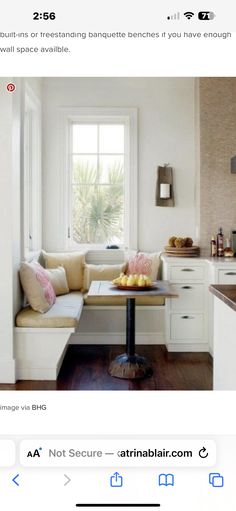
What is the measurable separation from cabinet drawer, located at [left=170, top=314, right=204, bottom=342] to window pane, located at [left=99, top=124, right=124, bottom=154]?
159 centimetres

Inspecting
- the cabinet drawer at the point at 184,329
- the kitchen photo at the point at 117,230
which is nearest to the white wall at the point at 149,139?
the kitchen photo at the point at 117,230

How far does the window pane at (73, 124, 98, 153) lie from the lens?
4.09 metres

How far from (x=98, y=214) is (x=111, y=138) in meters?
0.68

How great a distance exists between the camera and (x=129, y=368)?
2.87 metres

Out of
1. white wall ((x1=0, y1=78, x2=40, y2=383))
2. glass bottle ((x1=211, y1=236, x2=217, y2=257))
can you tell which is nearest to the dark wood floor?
white wall ((x1=0, y1=78, x2=40, y2=383))

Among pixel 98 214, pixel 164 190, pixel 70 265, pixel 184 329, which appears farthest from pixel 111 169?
pixel 184 329

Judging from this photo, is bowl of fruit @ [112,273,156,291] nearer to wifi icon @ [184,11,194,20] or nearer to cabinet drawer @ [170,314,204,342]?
cabinet drawer @ [170,314,204,342]

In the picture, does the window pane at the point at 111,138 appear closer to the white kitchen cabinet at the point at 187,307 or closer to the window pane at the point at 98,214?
the window pane at the point at 98,214

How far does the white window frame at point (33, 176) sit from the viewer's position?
3.69 m

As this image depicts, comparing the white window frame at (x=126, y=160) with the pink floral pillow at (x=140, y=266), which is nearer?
the pink floral pillow at (x=140, y=266)
